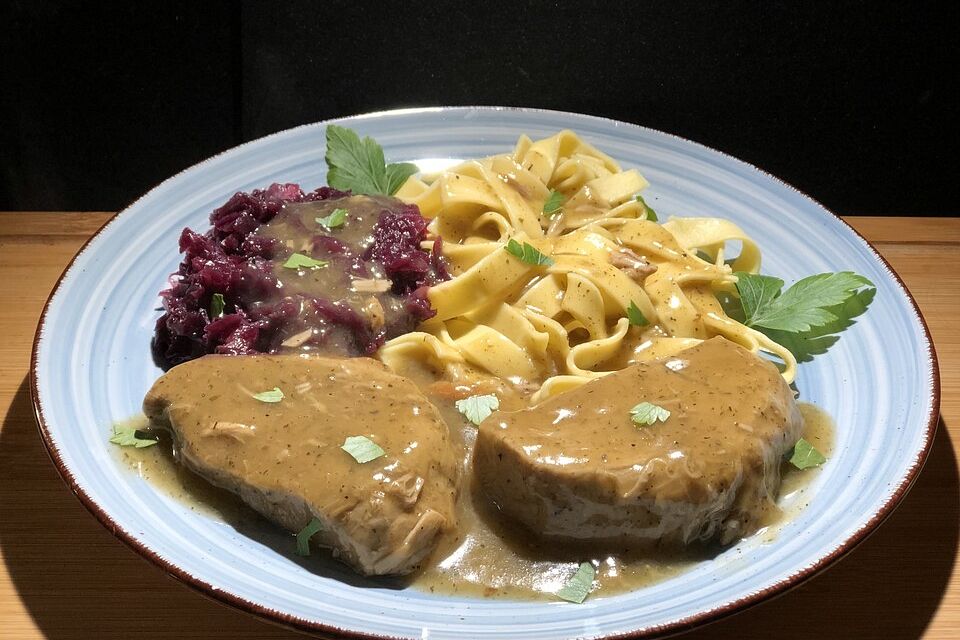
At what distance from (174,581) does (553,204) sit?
10.4 ft

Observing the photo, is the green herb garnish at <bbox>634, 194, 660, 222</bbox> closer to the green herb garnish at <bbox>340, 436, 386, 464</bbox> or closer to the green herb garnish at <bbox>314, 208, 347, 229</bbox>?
the green herb garnish at <bbox>314, 208, 347, 229</bbox>

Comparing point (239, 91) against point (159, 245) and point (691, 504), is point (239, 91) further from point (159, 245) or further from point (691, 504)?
point (691, 504)

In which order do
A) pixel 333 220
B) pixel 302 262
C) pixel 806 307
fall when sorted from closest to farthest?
pixel 302 262
pixel 806 307
pixel 333 220

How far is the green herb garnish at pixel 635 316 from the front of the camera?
4.77 metres

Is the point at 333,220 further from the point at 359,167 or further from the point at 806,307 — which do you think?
the point at 806,307

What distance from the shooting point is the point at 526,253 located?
4.88 metres

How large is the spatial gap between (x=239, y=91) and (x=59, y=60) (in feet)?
4.40

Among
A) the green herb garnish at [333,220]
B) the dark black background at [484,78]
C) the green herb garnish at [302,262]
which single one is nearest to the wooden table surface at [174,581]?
the green herb garnish at [302,262]

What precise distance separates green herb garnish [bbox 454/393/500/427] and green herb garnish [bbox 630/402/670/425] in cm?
72

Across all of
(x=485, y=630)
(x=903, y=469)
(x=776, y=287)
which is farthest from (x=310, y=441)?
(x=776, y=287)

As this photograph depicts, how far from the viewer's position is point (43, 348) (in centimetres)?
410

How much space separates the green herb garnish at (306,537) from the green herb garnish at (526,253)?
6.40 ft

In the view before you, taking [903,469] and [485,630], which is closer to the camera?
[485,630]

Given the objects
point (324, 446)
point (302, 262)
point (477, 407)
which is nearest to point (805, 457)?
point (477, 407)
